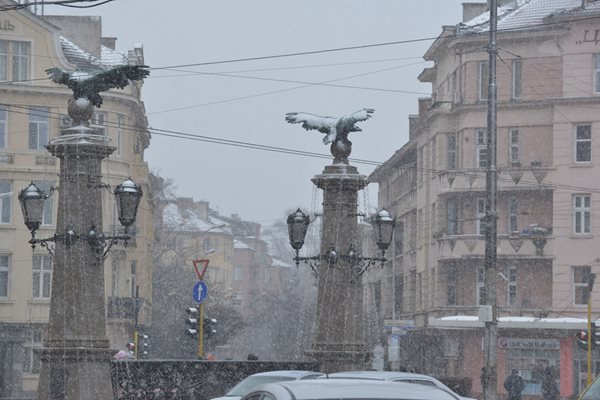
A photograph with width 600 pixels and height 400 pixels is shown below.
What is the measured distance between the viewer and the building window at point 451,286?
191ft

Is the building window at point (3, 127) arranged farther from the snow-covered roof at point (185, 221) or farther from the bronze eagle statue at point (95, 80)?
the snow-covered roof at point (185, 221)

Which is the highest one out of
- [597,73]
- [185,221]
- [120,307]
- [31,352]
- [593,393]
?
[597,73]

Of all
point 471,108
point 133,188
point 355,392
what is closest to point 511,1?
point 471,108

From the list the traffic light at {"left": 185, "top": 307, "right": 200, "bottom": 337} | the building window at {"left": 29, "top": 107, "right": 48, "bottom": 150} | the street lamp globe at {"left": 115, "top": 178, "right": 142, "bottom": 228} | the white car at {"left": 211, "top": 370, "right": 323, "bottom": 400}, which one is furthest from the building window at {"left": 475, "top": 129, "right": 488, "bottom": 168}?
the street lamp globe at {"left": 115, "top": 178, "right": 142, "bottom": 228}

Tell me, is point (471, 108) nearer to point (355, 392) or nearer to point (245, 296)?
point (355, 392)

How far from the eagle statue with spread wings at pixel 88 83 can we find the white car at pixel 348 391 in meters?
11.4

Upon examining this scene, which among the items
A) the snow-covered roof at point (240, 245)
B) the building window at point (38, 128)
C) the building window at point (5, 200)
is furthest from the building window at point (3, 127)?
the snow-covered roof at point (240, 245)

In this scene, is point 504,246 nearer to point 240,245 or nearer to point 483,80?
point 483,80

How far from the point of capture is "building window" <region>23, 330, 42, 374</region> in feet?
171

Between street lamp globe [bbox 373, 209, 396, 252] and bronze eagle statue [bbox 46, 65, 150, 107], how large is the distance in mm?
→ 6843

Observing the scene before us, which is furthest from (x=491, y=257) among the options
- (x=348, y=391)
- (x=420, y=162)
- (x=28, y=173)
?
(x=420, y=162)

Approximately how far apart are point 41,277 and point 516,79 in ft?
Answer: 65.1

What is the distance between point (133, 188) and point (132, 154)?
37.9 m

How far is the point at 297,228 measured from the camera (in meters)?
25.6
